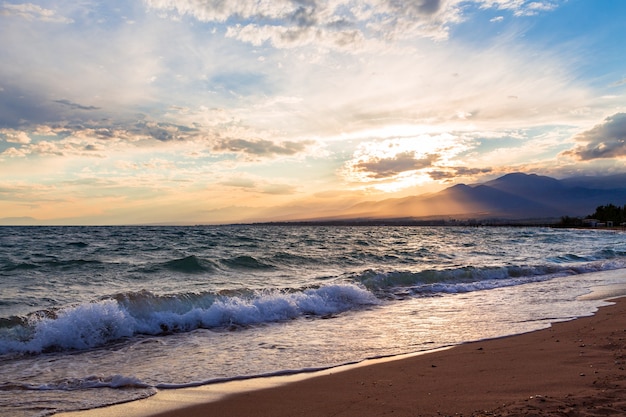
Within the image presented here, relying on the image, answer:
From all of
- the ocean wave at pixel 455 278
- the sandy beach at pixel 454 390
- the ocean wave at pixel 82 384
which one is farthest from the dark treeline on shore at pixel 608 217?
the ocean wave at pixel 82 384

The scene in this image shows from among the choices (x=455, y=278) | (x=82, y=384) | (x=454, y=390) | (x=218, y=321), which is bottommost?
(x=455, y=278)

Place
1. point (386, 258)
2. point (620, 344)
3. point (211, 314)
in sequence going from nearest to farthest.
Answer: point (620, 344)
point (211, 314)
point (386, 258)

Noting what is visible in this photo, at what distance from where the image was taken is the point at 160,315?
1087cm

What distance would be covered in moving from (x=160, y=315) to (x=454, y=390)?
7.83 m

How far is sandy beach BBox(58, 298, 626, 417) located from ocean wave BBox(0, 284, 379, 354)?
14.5ft

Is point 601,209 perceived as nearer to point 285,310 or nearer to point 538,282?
point 538,282

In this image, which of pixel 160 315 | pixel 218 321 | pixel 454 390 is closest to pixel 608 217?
pixel 218 321

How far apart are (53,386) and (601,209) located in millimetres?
154771

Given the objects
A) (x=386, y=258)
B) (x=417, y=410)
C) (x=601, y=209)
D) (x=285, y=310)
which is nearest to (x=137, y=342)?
(x=285, y=310)

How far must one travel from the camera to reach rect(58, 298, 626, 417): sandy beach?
4.59 m

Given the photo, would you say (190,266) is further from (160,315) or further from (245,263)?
(160,315)

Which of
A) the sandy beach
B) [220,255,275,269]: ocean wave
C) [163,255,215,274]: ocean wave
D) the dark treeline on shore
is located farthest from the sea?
the dark treeline on shore

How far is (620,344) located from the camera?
277 inches

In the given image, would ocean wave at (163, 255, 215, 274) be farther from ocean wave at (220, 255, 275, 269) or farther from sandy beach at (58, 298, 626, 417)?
sandy beach at (58, 298, 626, 417)
